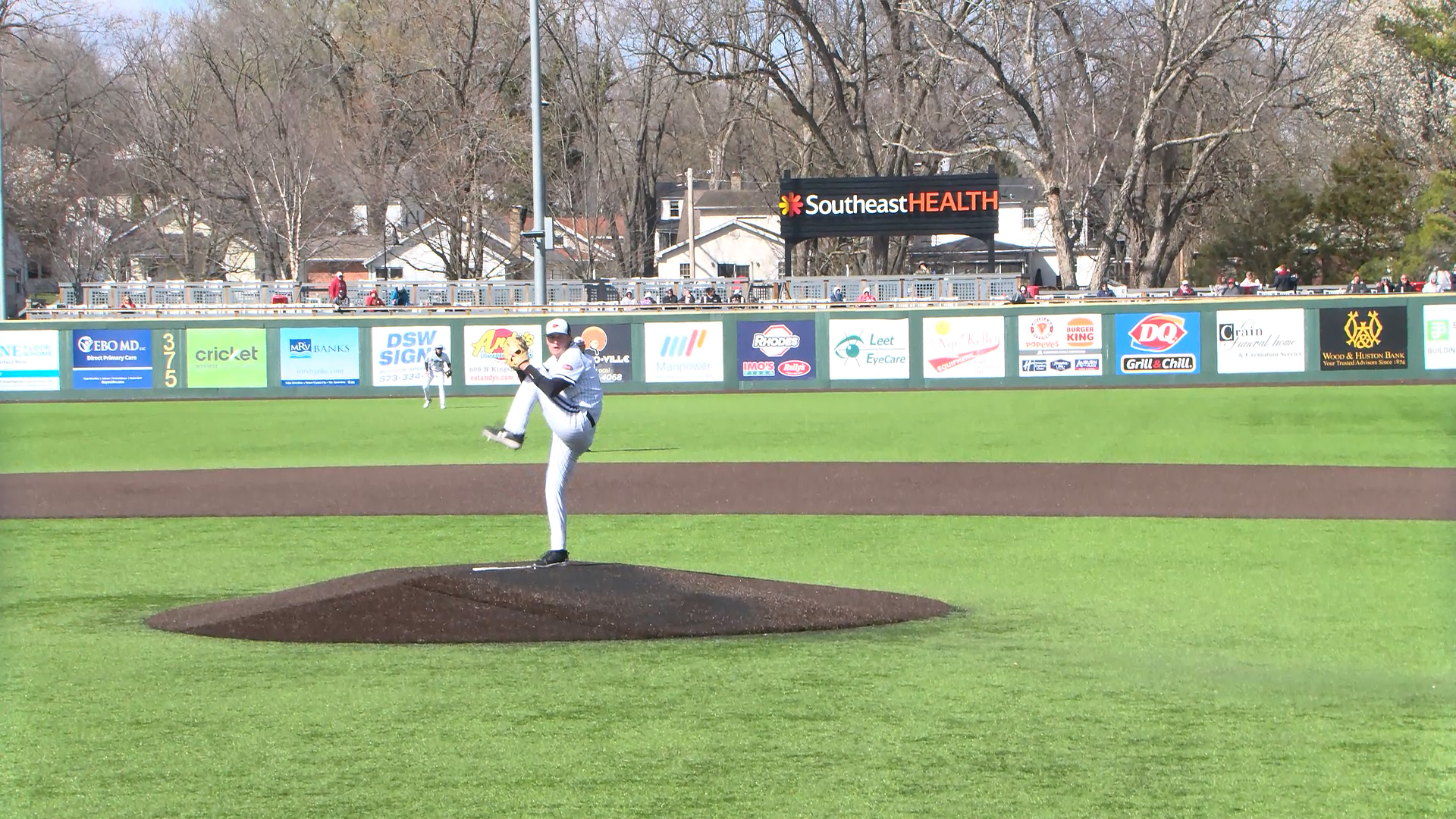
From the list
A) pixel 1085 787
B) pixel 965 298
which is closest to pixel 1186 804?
pixel 1085 787

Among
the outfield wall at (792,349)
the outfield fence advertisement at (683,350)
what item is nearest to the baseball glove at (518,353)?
the outfield wall at (792,349)

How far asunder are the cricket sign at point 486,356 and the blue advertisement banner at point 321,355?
8.82ft

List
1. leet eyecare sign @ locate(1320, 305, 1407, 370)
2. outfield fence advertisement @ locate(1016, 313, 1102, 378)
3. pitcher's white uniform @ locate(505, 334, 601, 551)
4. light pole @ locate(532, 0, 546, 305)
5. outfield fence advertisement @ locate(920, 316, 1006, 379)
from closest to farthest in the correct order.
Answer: pitcher's white uniform @ locate(505, 334, 601, 551)
leet eyecare sign @ locate(1320, 305, 1407, 370)
light pole @ locate(532, 0, 546, 305)
outfield fence advertisement @ locate(1016, 313, 1102, 378)
outfield fence advertisement @ locate(920, 316, 1006, 379)

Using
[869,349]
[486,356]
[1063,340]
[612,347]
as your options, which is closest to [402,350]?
[486,356]

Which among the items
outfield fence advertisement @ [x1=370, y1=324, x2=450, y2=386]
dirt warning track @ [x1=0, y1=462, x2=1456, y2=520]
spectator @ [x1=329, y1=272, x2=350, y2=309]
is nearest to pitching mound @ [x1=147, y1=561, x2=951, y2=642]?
dirt warning track @ [x1=0, y1=462, x2=1456, y2=520]

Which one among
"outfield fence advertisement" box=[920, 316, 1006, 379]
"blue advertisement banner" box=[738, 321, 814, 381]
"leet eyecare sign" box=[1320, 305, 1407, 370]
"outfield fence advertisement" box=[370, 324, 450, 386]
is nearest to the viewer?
"leet eyecare sign" box=[1320, 305, 1407, 370]

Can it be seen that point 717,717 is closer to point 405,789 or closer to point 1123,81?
point 405,789

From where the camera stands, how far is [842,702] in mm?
7309

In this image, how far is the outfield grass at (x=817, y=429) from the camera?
69.8 ft

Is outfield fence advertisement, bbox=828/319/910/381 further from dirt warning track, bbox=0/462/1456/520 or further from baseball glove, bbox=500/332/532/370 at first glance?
baseball glove, bbox=500/332/532/370

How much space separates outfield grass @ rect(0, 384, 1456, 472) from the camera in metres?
21.3

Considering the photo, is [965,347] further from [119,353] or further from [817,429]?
[119,353]

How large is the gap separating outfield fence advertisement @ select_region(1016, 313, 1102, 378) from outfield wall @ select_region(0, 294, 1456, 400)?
35 millimetres

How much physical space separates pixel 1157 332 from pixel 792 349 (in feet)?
27.3
